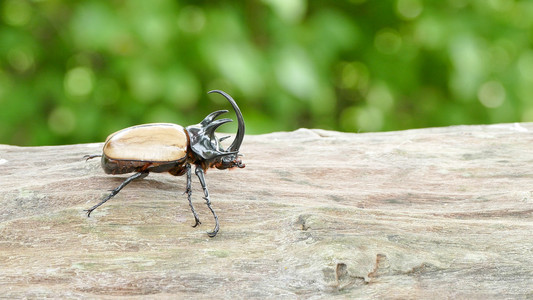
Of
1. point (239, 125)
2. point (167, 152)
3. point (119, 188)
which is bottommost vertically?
point (119, 188)

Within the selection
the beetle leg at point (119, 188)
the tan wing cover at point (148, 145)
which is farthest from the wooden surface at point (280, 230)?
the tan wing cover at point (148, 145)

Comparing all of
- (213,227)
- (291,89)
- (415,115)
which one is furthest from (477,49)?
(213,227)

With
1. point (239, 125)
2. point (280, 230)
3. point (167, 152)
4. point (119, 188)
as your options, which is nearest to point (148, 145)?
point (167, 152)

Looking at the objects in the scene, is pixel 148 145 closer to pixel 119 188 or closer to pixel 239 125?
pixel 119 188

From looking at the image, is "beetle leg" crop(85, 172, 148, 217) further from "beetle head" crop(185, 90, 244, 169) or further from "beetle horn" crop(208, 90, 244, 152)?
"beetle horn" crop(208, 90, 244, 152)

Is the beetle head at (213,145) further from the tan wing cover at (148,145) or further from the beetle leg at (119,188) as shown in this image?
the beetle leg at (119,188)

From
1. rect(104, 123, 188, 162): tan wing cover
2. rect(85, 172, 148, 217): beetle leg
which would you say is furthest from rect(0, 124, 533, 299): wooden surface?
rect(104, 123, 188, 162): tan wing cover

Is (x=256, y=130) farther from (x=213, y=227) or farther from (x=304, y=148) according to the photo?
(x=213, y=227)
